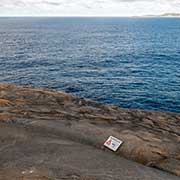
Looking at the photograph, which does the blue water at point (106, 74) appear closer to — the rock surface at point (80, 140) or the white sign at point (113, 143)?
the rock surface at point (80, 140)

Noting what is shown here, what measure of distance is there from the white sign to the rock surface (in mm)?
354

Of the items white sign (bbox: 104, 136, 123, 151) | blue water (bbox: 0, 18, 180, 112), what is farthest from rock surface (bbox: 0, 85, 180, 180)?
blue water (bbox: 0, 18, 180, 112)

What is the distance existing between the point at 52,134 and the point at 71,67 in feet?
152

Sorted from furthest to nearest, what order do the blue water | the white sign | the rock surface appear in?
the blue water
the white sign
the rock surface

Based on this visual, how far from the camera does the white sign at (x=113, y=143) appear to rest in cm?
1987

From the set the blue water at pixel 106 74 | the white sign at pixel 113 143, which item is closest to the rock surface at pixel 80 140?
the white sign at pixel 113 143

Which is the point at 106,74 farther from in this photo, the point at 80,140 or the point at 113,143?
the point at 113,143

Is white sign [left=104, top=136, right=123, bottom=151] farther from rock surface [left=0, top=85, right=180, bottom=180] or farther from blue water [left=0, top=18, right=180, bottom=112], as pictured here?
blue water [left=0, top=18, right=180, bottom=112]

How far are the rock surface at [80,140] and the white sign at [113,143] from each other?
1.16 feet

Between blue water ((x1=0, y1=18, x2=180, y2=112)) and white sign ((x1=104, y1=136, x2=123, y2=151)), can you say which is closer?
white sign ((x1=104, y1=136, x2=123, y2=151))

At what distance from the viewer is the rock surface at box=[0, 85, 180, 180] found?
54.3 ft

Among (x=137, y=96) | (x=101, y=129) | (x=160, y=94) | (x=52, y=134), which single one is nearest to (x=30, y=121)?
(x=52, y=134)

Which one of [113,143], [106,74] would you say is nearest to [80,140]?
[113,143]

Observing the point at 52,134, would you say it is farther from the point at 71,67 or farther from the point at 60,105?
the point at 71,67
